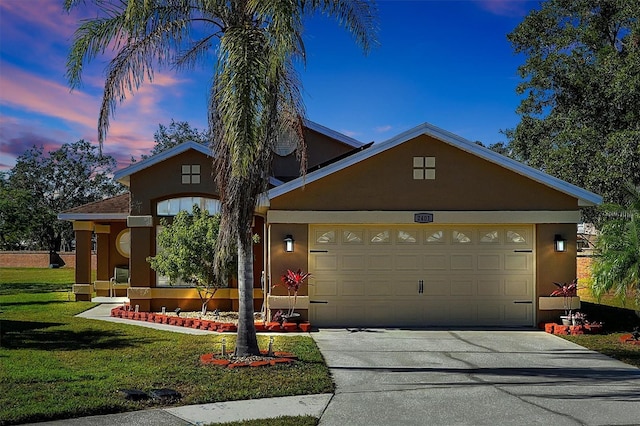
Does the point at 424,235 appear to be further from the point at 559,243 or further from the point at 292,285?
the point at 292,285

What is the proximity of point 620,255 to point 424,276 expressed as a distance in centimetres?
424

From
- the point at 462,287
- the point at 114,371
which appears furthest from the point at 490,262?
the point at 114,371

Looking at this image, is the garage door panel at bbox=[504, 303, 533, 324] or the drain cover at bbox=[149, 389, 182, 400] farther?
the garage door panel at bbox=[504, 303, 533, 324]

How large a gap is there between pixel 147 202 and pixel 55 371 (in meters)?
8.43

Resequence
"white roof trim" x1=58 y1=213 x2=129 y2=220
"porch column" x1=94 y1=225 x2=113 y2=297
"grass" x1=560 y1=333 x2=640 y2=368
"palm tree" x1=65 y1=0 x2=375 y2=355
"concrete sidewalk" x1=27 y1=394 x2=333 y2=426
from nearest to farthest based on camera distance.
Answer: "concrete sidewalk" x1=27 y1=394 x2=333 y2=426
"palm tree" x1=65 y1=0 x2=375 y2=355
"grass" x1=560 y1=333 x2=640 y2=368
"white roof trim" x1=58 y1=213 x2=129 y2=220
"porch column" x1=94 y1=225 x2=113 y2=297

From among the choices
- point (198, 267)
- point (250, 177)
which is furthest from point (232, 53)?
point (198, 267)

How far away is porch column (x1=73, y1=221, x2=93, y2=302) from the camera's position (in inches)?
845

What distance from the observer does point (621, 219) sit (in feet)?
45.2

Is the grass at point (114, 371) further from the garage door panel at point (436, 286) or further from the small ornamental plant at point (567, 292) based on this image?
the small ornamental plant at point (567, 292)

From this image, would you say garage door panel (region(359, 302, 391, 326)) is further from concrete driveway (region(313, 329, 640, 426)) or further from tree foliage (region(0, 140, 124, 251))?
tree foliage (region(0, 140, 124, 251))

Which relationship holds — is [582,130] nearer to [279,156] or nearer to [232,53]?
[279,156]

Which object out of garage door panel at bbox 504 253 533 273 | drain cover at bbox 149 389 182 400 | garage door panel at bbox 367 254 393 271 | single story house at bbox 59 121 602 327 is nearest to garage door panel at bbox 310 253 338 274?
single story house at bbox 59 121 602 327

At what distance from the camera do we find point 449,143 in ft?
49.2

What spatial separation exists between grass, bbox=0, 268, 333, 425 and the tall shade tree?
576 inches
